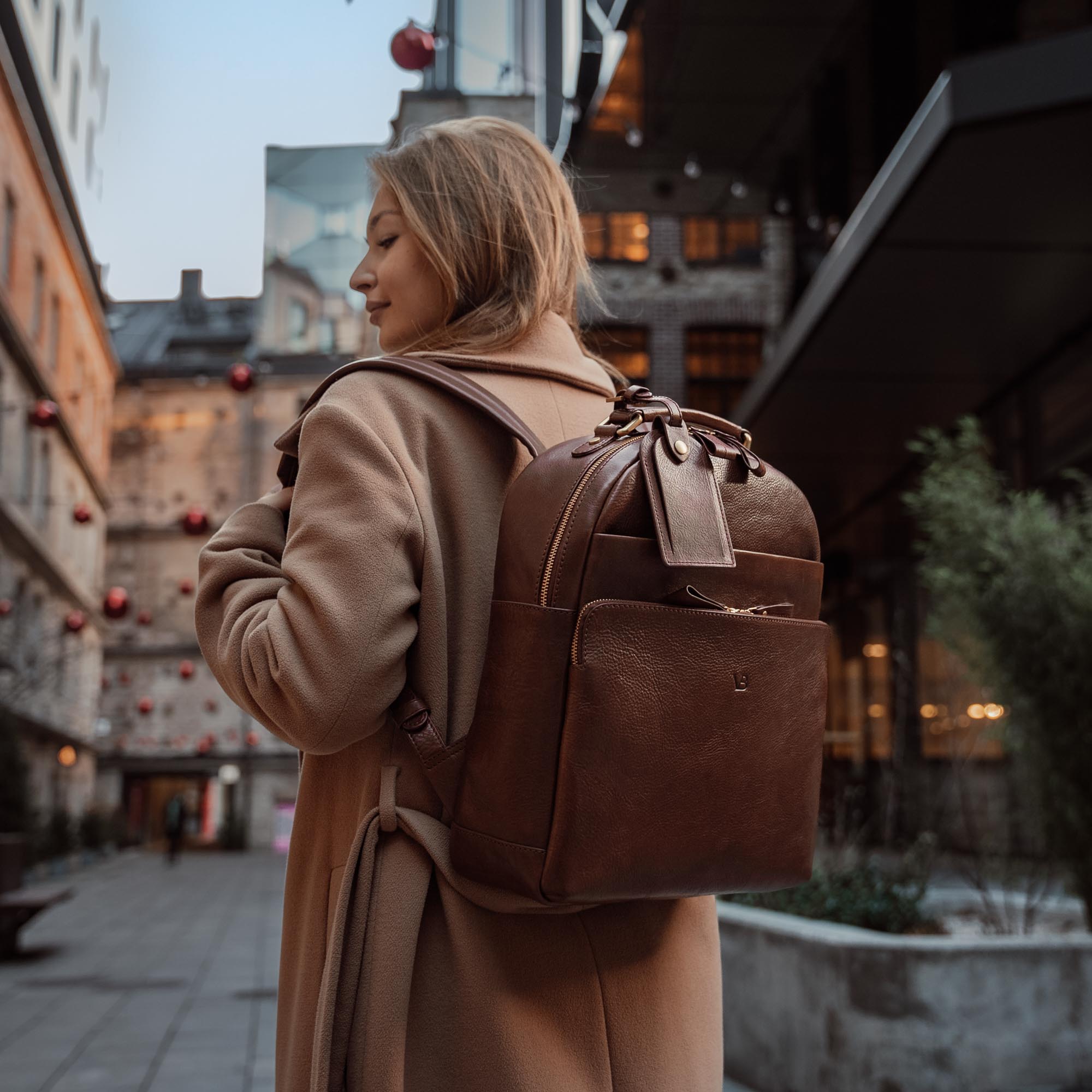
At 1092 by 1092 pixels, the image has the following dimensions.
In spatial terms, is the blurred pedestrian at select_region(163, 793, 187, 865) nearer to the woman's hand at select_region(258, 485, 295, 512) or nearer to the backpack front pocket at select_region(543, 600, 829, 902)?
the woman's hand at select_region(258, 485, 295, 512)

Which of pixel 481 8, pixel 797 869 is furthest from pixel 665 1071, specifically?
pixel 481 8

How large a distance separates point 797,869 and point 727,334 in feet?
68.7

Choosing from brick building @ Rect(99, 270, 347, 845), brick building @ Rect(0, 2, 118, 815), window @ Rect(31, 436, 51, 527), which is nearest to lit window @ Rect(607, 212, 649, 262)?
brick building @ Rect(0, 2, 118, 815)

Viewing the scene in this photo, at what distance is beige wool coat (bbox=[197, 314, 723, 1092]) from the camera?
50.4 inches

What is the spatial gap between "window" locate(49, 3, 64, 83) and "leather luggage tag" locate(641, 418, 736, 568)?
2575 centimetres

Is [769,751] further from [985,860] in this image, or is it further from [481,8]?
[481,8]

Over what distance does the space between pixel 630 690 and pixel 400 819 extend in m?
0.29

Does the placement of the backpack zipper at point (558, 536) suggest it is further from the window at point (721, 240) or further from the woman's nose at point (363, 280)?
the window at point (721, 240)

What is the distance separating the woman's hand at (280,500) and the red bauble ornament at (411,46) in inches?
308

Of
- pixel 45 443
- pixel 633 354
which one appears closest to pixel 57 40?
pixel 45 443

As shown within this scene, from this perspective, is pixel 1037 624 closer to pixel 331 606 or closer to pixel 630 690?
pixel 630 690

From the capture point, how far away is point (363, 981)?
1.30 metres

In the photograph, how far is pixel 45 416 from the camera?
11.8 metres

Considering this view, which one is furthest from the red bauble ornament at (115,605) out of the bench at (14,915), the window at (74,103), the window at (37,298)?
the window at (74,103)
